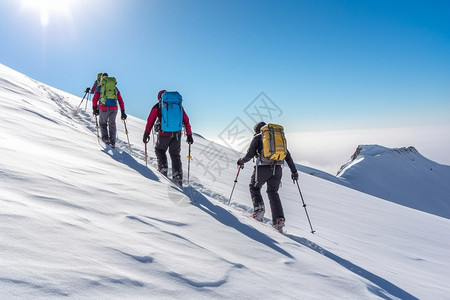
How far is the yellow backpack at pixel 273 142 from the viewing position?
5773mm

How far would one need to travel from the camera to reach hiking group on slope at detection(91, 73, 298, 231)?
5871 millimetres

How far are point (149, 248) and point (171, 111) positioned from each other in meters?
4.66

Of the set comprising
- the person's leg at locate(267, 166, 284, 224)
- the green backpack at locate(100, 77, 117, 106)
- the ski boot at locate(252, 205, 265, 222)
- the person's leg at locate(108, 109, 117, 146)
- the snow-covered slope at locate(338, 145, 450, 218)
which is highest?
the snow-covered slope at locate(338, 145, 450, 218)

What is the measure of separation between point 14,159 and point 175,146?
3660mm

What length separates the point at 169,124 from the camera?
712 cm

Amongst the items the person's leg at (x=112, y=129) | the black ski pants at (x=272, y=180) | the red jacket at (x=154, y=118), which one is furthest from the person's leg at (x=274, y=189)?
the person's leg at (x=112, y=129)

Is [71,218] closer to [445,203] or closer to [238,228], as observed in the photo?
[238,228]

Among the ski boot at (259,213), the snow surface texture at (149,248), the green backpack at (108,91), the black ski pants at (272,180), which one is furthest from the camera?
the green backpack at (108,91)

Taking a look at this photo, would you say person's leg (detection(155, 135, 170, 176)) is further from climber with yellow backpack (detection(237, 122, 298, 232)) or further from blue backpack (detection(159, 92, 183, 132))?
climber with yellow backpack (detection(237, 122, 298, 232))

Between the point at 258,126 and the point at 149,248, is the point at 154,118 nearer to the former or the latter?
the point at 258,126

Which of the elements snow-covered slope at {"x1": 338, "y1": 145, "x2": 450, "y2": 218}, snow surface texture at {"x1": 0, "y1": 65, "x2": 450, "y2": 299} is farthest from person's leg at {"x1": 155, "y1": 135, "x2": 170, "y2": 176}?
snow-covered slope at {"x1": 338, "y1": 145, "x2": 450, "y2": 218}

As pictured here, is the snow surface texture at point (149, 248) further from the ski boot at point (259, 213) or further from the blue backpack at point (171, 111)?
the blue backpack at point (171, 111)

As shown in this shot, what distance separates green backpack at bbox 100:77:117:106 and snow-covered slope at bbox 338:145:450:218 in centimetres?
6543

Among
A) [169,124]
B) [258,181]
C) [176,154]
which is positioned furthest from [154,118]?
[258,181]
